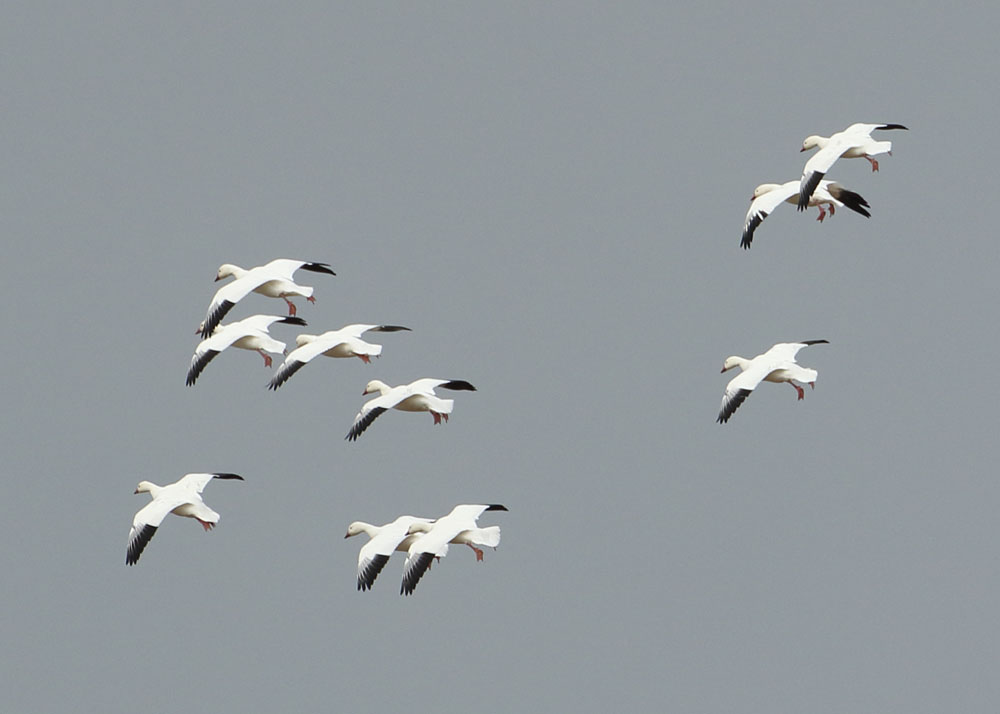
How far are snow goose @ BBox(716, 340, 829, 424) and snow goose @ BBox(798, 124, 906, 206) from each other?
7.06ft

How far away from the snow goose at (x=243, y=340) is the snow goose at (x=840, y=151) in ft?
24.5

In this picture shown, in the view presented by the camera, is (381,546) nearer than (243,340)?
Yes

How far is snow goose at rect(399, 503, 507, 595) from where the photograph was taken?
4272 centimetres

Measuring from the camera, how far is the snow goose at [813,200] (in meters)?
45.2

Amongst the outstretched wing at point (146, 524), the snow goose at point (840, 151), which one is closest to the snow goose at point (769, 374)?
the snow goose at point (840, 151)

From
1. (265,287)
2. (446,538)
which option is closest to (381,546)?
(446,538)

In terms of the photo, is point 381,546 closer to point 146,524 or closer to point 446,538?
point 446,538

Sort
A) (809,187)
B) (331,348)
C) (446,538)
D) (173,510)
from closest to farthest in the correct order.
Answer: (446,538) → (809,187) → (173,510) → (331,348)

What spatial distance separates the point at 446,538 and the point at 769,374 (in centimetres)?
548

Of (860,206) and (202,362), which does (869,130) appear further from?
(202,362)

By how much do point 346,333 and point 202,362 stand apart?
6.95ft

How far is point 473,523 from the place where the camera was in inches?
1713

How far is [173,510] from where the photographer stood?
44719mm

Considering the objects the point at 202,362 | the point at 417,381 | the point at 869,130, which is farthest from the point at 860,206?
the point at 202,362
